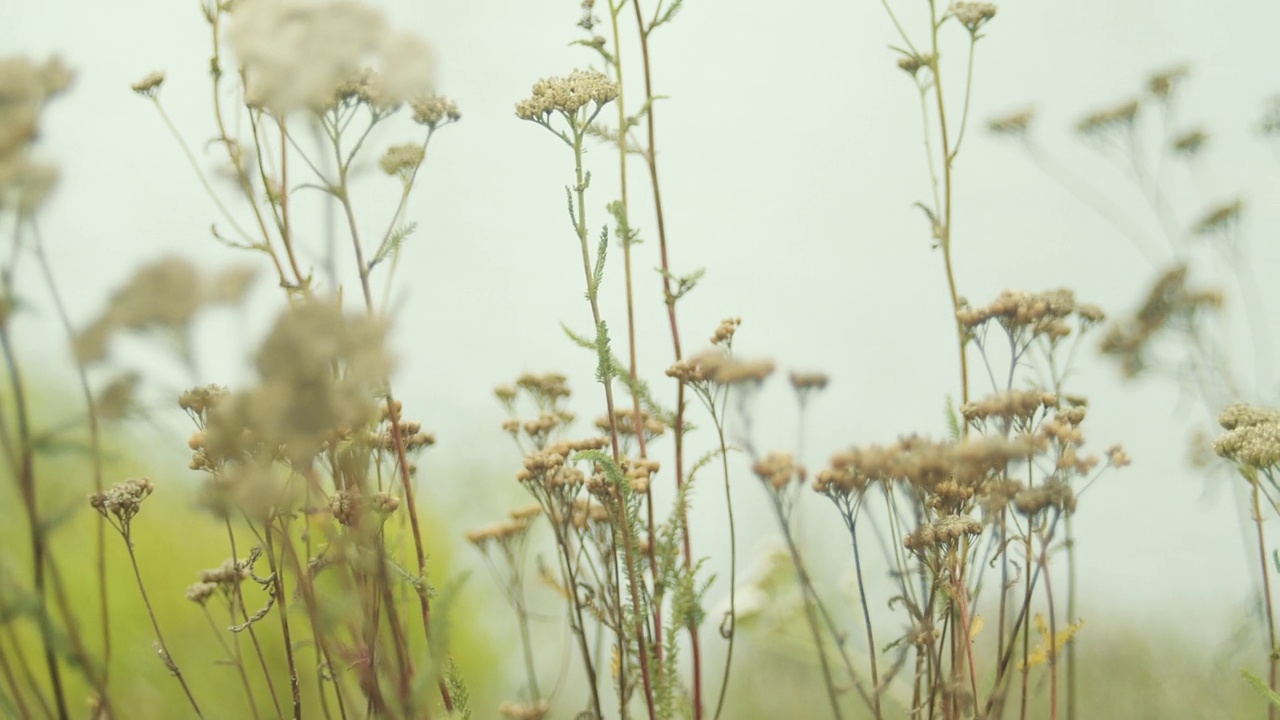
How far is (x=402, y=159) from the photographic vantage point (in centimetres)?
123

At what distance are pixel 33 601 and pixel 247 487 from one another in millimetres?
178

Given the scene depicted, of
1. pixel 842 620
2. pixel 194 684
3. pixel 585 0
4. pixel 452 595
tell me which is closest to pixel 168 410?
pixel 452 595

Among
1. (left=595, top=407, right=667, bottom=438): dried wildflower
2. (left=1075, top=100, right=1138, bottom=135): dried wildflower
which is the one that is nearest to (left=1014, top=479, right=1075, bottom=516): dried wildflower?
(left=595, top=407, right=667, bottom=438): dried wildflower

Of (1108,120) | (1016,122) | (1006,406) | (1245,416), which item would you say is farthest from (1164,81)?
(1006,406)

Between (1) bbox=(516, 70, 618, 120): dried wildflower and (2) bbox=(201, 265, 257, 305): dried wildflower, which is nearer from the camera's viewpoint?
(2) bbox=(201, 265, 257, 305): dried wildflower

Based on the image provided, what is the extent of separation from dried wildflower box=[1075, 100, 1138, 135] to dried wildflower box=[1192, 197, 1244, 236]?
9.9 inches

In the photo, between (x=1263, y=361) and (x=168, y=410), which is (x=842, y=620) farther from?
(x=168, y=410)

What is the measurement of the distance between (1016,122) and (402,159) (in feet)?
3.89

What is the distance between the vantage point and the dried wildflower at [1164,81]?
2.01 meters

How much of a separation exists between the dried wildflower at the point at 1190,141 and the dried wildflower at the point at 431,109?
5.34 feet

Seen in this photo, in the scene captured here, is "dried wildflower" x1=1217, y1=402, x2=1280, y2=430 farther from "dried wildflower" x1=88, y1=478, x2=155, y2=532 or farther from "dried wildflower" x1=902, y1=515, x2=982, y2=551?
"dried wildflower" x1=88, y1=478, x2=155, y2=532

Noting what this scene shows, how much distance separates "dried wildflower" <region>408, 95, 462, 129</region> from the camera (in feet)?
3.92

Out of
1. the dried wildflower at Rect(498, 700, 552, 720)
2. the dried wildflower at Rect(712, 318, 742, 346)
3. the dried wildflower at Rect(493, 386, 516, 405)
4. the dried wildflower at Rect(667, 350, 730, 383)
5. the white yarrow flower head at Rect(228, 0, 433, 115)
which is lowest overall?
the dried wildflower at Rect(498, 700, 552, 720)

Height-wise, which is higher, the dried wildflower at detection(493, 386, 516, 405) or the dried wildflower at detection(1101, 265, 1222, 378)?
the dried wildflower at detection(1101, 265, 1222, 378)
